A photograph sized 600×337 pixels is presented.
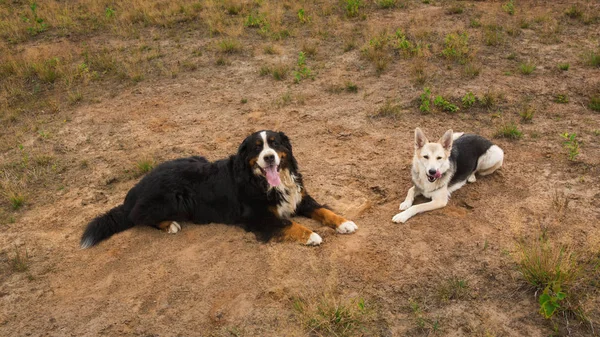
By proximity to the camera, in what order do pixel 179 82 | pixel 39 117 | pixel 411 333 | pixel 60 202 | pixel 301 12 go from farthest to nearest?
pixel 301 12, pixel 179 82, pixel 39 117, pixel 60 202, pixel 411 333

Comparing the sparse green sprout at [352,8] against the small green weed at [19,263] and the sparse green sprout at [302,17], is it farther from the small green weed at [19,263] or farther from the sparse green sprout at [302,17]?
the small green weed at [19,263]

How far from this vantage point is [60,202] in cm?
577

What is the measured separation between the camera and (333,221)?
465 cm

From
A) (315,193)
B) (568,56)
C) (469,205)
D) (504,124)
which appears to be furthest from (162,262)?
(568,56)

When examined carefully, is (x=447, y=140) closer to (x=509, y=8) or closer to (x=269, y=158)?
(x=269, y=158)

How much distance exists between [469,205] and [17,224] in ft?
18.2

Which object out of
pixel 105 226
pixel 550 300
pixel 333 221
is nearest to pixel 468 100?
pixel 333 221

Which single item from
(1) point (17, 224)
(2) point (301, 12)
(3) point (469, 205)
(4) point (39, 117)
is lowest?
(3) point (469, 205)

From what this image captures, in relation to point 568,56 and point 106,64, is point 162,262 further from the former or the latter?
point 568,56

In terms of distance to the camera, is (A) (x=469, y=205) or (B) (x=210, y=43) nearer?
(A) (x=469, y=205)

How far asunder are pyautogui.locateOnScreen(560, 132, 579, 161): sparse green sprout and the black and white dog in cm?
313

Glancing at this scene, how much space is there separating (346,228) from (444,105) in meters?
3.63

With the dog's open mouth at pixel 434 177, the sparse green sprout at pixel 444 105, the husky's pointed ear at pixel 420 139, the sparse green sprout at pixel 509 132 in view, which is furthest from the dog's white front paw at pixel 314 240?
Answer: the sparse green sprout at pixel 444 105

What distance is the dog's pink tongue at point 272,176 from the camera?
175 inches
